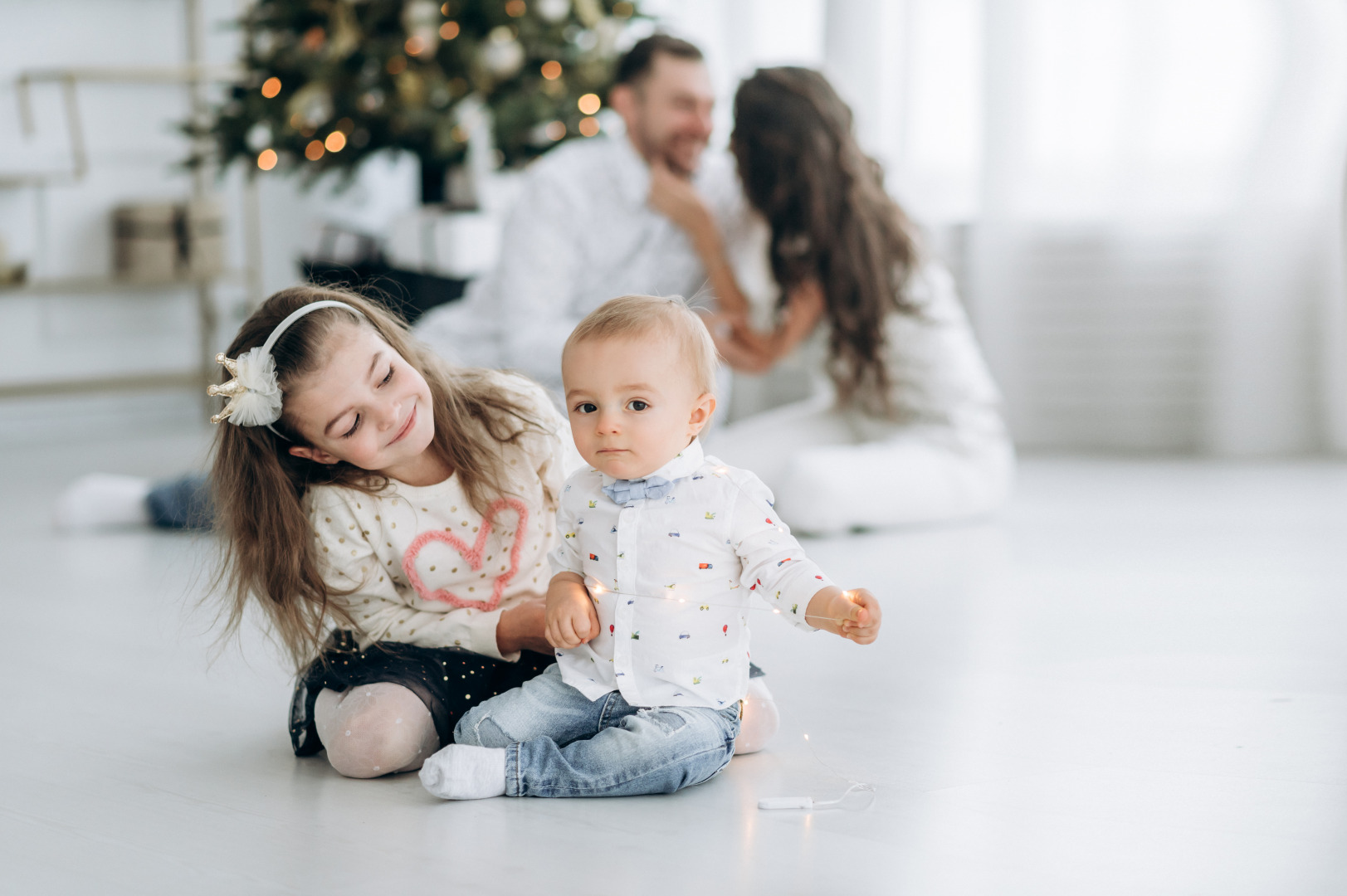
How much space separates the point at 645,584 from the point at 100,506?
1.62 meters

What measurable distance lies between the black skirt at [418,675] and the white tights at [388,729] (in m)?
0.02

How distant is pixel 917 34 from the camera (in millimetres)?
2988

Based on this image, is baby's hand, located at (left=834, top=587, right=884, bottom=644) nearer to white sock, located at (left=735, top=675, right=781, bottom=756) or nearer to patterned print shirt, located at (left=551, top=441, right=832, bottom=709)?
patterned print shirt, located at (left=551, top=441, right=832, bottom=709)

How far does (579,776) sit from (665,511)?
22cm

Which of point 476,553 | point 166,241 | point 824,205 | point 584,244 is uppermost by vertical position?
point 824,205

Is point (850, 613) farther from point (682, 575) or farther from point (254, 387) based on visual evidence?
point (254, 387)

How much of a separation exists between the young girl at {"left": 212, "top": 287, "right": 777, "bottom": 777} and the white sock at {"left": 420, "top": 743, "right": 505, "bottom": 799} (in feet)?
0.27

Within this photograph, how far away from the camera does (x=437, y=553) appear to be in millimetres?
1204

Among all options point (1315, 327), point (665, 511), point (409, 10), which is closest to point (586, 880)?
Result: point (665, 511)

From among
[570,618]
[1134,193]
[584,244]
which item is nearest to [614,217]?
[584,244]

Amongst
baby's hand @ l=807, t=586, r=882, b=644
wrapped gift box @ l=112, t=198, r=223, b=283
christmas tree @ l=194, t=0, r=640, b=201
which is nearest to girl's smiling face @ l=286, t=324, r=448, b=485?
baby's hand @ l=807, t=586, r=882, b=644

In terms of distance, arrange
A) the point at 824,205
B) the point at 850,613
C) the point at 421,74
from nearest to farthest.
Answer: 1. the point at 850,613
2. the point at 824,205
3. the point at 421,74

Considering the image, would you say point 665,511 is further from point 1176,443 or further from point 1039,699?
point 1176,443

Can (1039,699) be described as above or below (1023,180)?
below
